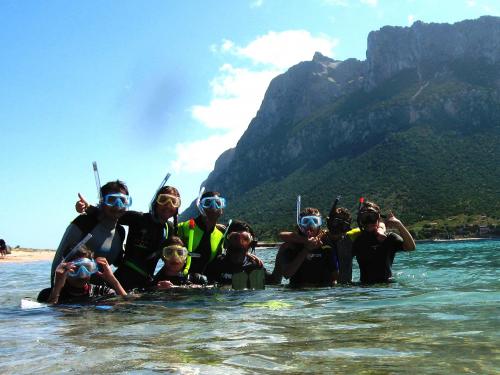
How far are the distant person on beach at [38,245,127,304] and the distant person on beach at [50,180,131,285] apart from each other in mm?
374

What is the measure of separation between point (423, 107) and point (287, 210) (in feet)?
137

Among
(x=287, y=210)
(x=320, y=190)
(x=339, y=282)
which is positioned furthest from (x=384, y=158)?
(x=339, y=282)

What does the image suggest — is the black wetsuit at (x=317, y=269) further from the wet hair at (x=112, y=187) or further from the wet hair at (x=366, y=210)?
the wet hair at (x=112, y=187)

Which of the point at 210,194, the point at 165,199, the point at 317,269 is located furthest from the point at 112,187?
the point at 317,269

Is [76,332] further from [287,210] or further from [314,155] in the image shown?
[314,155]

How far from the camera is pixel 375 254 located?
8.12 meters

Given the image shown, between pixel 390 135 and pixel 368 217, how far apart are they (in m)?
112

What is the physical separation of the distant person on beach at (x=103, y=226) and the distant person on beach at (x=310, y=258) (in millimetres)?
2633

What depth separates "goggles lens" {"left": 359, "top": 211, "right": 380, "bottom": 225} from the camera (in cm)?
775

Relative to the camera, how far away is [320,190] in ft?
364

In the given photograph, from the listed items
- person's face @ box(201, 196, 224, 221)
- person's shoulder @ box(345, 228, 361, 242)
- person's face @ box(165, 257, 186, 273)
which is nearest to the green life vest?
person's face @ box(201, 196, 224, 221)

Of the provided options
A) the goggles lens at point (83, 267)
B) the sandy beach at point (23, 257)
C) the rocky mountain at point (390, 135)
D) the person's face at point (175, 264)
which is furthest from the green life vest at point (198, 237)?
the rocky mountain at point (390, 135)

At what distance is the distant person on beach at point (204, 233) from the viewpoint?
314 inches

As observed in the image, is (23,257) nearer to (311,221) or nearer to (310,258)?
(310,258)
